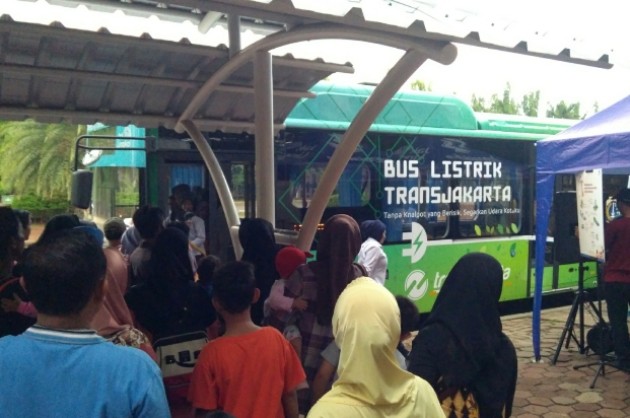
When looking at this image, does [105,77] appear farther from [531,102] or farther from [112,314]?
[531,102]

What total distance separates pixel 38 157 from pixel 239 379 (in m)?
28.6

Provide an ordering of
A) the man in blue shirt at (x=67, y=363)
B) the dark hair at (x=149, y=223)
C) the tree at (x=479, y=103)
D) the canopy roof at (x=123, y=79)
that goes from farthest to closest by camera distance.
Result: the tree at (x=479, y=103) < the canopy roof at (x=123, y=79) < the dark hair at (x=149, y=223) < the man in blue shirt at (x=67, y=363)

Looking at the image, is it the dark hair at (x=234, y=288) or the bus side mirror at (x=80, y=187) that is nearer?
the dark hair at (x=234, y=288)

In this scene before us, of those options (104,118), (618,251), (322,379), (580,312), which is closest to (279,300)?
(322,379)

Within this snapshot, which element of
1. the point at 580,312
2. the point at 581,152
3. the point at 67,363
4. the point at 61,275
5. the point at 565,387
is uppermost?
the point at 581,152

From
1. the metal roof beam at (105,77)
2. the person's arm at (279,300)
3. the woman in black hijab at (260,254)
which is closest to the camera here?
the person's arm at (279,300)

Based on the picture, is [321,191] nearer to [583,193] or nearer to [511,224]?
[583,193]

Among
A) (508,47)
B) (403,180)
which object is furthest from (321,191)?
(403,180)

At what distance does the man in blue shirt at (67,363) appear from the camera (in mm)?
1436

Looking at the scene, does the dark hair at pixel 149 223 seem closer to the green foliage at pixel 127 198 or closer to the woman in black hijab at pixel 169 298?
the woman in black hijab at pixel 169 298

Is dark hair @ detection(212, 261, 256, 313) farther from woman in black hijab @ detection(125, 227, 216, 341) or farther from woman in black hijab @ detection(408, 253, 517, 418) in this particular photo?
woman in black hijab @ detection(408, 253, 517, 418)

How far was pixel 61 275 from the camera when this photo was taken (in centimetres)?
154

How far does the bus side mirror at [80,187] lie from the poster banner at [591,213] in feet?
17.5

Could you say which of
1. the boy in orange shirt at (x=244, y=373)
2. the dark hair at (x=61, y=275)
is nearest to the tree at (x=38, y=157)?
the boy in orange shirt at (x=244, y=373)
